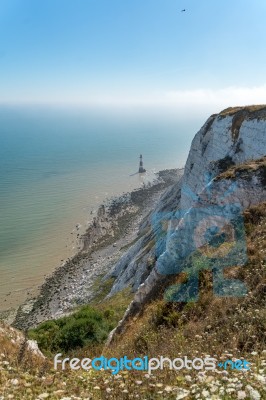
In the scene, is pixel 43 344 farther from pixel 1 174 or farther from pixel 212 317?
pixel 1 174

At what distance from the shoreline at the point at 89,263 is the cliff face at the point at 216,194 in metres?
10.2

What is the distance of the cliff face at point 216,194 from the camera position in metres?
14.4

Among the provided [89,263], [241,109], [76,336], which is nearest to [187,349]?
[76,336]

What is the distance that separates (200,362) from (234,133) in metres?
32.5

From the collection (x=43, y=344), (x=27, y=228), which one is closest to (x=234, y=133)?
(x=43, y=344)

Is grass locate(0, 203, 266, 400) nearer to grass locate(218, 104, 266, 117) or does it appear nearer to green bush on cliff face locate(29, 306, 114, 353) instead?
green bush on cliff face locate(29, 306, 114, 353)

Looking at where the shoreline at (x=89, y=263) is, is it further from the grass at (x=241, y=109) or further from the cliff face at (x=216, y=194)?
the grass at (x=241, y=109)

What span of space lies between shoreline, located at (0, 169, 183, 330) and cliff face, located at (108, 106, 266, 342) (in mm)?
10165

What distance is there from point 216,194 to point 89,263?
133 feet

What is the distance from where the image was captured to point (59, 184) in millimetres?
97562

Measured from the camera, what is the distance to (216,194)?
1789 centimetres

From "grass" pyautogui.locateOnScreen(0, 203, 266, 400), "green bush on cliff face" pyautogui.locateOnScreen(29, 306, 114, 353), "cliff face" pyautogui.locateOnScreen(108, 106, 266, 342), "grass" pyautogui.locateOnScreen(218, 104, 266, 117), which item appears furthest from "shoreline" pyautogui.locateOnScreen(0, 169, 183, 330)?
"grass" pyautogui.locateOnScreen(218, 104, 266, 117)

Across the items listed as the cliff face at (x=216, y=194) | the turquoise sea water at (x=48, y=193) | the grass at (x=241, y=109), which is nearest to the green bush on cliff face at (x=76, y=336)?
the cliff face at (x=216, y=194)

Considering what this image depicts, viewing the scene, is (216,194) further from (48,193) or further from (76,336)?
(48,193)
